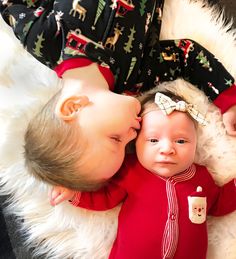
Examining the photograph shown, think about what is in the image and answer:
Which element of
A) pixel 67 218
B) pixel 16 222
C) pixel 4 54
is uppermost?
pixel 4 54

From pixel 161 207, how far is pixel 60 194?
0.67ft

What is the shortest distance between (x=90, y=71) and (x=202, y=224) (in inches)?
15.0

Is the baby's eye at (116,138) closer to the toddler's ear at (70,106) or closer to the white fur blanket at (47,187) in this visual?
the toddler's ear at (70,106)

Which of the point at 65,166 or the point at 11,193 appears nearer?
the point at 65,166

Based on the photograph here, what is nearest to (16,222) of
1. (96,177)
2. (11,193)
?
(11,193)

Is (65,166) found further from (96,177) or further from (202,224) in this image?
(202,224)

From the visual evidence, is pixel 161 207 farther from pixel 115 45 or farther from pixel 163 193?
pixel 115 45

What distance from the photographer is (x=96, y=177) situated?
2.91 ft

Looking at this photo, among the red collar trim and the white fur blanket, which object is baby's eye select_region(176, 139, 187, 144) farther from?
the red collar trim

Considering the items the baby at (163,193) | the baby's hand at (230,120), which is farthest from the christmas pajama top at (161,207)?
the baby's hand at (230,120)

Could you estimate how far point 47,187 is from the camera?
1.00 m

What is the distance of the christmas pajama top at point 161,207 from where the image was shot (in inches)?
35.6

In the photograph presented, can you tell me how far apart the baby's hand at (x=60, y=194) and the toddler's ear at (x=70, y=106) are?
0.52 ft

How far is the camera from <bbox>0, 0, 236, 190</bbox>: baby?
2.84ft
